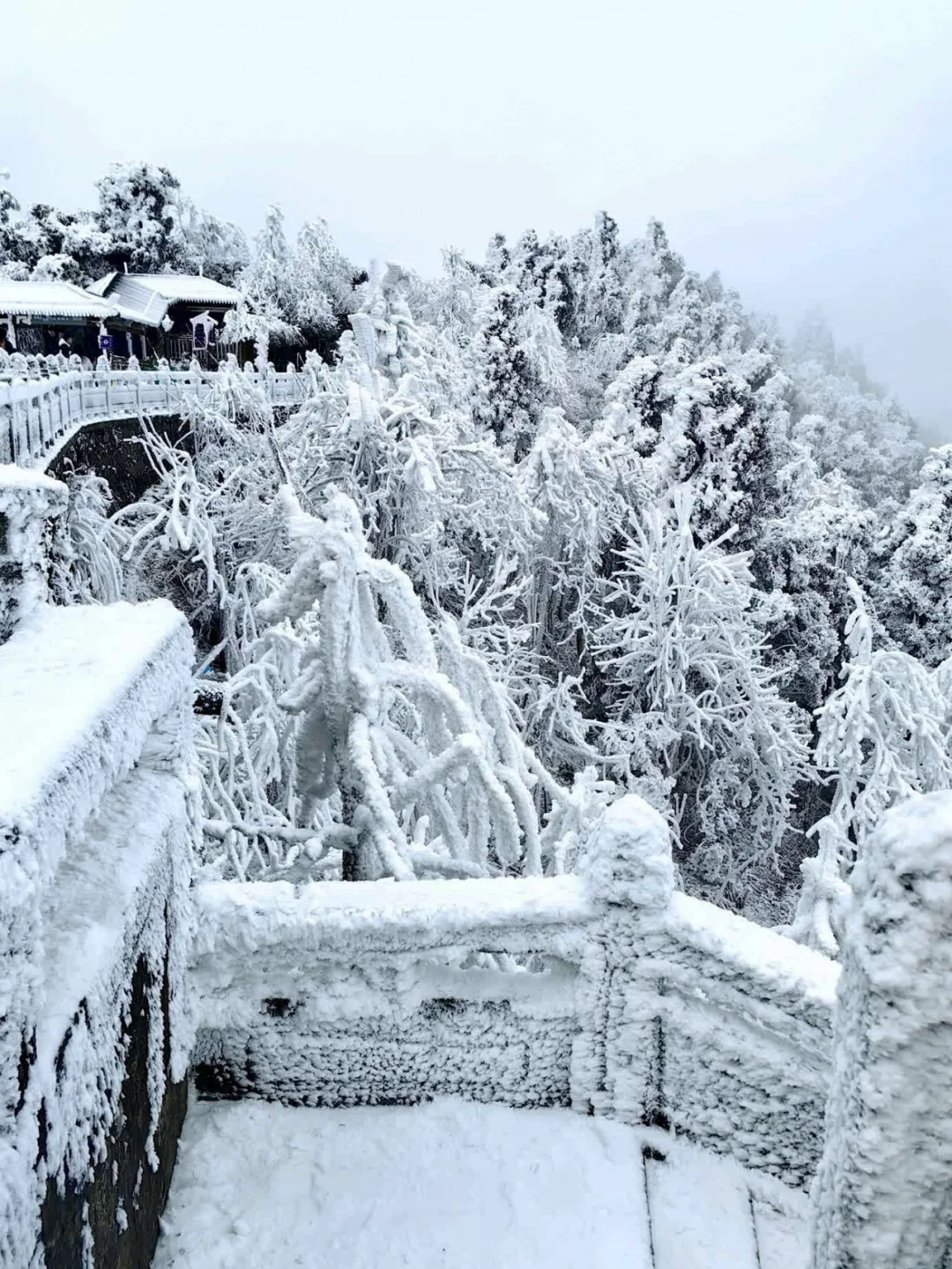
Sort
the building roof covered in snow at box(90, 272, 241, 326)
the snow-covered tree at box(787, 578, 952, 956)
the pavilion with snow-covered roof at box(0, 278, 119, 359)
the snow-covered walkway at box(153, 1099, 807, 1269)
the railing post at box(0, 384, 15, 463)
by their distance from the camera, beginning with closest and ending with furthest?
the snow-covered walkway at box(153, 1099, 807, 1269) < the railing post at box(0, 384, 15, 463) < the snow-covered tree at box(787, 578, 952, 956) < the pavilion with snow-covered roof at box(0, 278, 119, 359) < the building roof covered in snow at box(90, 272, 241, 326)

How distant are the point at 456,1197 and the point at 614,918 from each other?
1245mm

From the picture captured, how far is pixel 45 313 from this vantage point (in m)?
22.2

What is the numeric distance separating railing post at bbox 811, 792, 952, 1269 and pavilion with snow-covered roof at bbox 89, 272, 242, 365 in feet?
90.4

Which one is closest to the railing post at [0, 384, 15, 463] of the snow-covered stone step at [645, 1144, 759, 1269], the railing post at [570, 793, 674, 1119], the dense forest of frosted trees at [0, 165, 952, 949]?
the dense forest of frosted trees at [0, 165, 952, 949]

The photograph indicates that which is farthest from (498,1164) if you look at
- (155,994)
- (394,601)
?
(394,601)

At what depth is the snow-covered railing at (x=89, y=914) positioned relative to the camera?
1.75 metres

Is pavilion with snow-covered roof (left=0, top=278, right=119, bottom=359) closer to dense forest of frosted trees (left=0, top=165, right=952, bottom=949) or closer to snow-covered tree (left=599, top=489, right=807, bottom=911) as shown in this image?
dense forest of frosted trees (left=0, top=165, right=952, bottom=949)

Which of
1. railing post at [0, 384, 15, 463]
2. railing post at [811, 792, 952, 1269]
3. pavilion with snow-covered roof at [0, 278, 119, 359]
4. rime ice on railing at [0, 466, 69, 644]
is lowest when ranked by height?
railing post at [811, 792, 952, 1269]

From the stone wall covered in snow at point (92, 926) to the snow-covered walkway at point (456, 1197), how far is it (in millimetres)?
253

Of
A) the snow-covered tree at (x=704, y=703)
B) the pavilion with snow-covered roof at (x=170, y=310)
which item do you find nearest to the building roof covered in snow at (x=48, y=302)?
the pavilion with snow-covered roof at (x=170, y=310)

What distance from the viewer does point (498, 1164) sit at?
348 centimetres

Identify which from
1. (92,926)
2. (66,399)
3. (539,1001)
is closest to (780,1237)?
(539,1001)

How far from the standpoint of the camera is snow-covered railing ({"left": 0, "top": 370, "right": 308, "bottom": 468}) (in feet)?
27.6

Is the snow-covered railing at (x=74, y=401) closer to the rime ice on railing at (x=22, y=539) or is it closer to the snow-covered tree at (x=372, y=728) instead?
the snow-covered tree at (x=372, y=728)
